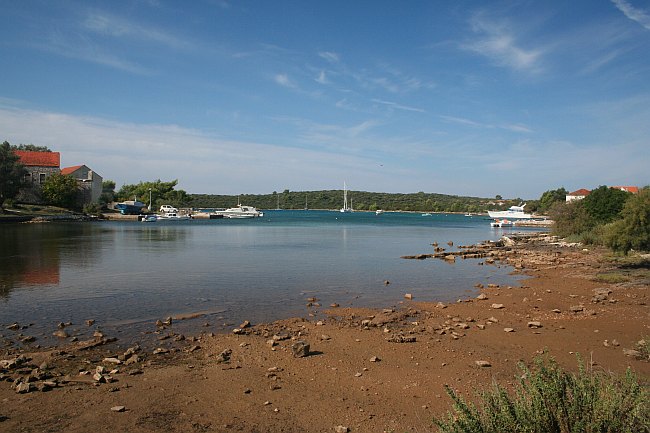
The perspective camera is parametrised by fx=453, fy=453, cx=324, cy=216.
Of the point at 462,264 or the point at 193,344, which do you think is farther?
the point at 462,264

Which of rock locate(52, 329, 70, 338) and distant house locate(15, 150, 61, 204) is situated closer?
rock locate(52, 329, 70, 338)

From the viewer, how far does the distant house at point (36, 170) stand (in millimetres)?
90438

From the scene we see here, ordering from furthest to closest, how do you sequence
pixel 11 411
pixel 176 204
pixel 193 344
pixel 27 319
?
pixel 176 204
pixel 27 319
pixel 193 344
pixel 11 411

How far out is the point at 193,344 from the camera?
11703mm

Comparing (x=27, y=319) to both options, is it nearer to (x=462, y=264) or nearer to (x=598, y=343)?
(x=598, y=343)

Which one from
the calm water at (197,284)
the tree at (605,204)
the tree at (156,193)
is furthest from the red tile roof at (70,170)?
the tree at (605,204)

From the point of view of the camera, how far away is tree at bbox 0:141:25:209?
77.0 m

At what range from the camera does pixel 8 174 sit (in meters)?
77.5

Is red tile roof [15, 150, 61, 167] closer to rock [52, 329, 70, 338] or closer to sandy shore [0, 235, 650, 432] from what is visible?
rock [52, 329, 70, 338]

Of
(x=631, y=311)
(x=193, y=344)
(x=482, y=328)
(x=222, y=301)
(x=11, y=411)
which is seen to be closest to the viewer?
(x=11, y=411)

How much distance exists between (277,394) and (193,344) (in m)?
4.01

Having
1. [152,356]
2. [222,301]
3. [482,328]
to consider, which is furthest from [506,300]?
[152,356]

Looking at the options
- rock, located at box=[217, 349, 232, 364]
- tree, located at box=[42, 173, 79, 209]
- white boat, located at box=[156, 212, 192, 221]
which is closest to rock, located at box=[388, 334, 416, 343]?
rock, located at box=[217, 349, 232, 364]

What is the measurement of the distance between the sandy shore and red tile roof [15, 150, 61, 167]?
10138cm
